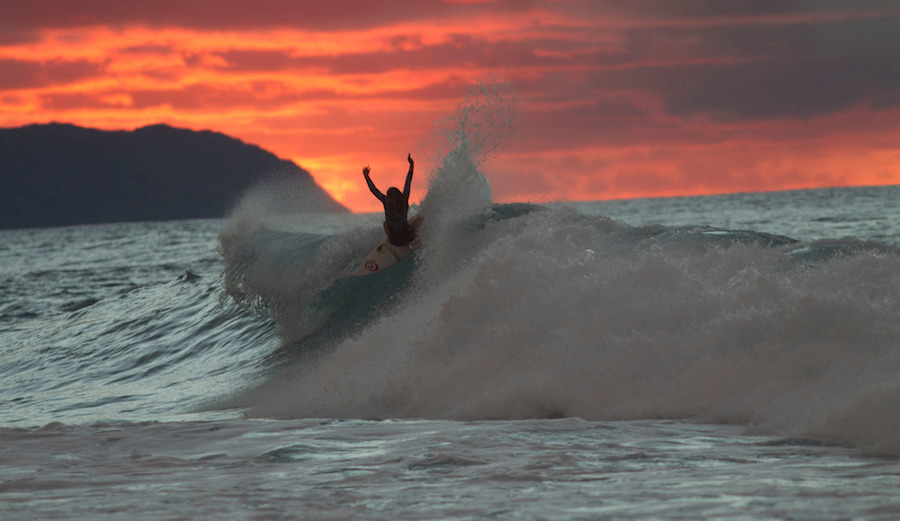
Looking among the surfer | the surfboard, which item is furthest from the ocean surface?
the surfer

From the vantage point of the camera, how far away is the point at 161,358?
1292cm

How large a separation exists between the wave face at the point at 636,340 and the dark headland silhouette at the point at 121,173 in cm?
16261

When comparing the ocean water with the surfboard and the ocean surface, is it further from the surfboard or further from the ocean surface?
the surfboard

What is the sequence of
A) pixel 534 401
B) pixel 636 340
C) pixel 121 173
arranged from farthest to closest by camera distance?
pixel 121 173, pixel 636 340, pixel 534 401

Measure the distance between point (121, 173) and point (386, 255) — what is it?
180 metres

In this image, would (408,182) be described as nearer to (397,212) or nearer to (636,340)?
(397,212)

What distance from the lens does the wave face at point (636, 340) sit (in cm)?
545

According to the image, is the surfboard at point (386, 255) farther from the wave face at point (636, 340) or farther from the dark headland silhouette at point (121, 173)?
the dark headland silhouette at point (121, 173)

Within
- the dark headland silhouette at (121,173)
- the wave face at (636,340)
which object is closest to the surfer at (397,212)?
the wave face at (636,340)

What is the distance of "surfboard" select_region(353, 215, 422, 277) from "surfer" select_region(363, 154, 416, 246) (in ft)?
0.25

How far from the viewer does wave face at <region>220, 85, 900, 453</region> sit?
17.9 ft

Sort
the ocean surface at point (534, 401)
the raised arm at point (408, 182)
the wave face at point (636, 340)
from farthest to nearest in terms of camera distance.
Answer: the raised arm at point (408, 182) → the wave face at point (636, 340) → the ocean surface at point (534, 401)

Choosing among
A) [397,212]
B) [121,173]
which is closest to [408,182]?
[397,212]

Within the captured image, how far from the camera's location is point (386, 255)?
1266cm
